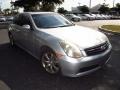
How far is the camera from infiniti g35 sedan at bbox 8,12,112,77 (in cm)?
416

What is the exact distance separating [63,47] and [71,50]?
22 cm

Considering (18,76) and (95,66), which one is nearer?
(95,66)

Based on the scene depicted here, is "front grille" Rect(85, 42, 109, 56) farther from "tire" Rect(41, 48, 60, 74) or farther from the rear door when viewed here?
the rear door

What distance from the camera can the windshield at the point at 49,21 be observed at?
5.66 meters

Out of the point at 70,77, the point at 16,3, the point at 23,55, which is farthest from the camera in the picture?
the point at 16,3

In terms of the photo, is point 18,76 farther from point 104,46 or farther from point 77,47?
point 104,46

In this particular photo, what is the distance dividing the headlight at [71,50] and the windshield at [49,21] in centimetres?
150

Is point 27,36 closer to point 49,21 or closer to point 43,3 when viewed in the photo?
point 49,21

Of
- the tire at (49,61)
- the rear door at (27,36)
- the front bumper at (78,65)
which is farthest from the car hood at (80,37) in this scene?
the rear door at (27,36)

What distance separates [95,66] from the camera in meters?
4.44

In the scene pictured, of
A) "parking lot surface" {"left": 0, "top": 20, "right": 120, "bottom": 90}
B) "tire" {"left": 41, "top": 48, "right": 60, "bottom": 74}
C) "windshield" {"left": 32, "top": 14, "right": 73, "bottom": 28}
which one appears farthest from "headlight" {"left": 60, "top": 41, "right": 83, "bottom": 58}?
"windshield" {"left": 32, "top": 14, "right": 73, "bottom": 28}

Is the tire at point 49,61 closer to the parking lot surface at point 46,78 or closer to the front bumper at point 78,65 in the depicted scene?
the parking lot surface at point 46,78

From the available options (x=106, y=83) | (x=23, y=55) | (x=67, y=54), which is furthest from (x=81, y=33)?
(x=23, y=55)

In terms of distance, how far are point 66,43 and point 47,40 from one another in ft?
2.08
